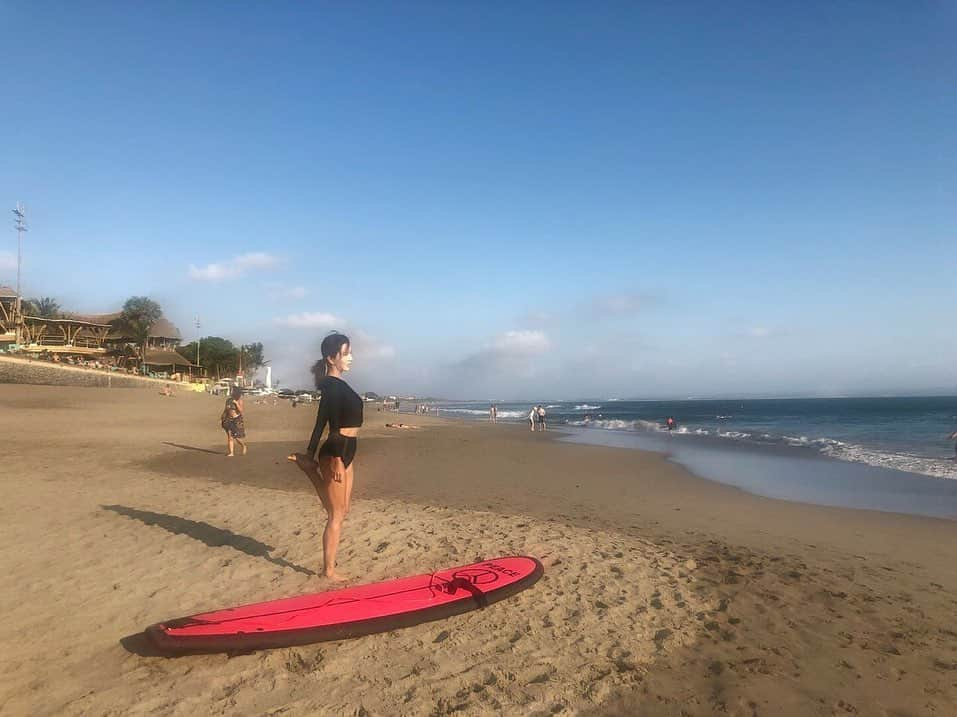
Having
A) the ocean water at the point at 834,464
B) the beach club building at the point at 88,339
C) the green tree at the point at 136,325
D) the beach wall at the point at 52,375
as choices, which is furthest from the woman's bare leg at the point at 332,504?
the green tree at the point at 136,325

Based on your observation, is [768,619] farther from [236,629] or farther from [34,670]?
[34,670]

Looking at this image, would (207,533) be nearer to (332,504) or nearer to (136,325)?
(332,504)

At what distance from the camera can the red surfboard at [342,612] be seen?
364 centimetres

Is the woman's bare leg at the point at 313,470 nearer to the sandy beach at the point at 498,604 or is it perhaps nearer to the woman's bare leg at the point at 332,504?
the woman's bare leg at the point at 332,504

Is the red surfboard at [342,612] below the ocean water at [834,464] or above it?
above

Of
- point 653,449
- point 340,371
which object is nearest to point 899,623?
point 340,371

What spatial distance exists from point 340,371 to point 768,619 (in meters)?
4.18

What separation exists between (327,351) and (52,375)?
3991 cm

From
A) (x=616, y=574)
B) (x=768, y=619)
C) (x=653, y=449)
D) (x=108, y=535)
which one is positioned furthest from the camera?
(x=653, y=449)

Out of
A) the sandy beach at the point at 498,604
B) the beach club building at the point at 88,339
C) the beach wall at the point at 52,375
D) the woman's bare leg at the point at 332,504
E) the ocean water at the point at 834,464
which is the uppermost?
the beach club building at the point at 88,339

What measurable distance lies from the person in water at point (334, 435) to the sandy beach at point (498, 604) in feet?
2.65

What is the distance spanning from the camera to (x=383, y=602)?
4262 mm

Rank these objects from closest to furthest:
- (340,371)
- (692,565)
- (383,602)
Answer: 1. (383,602)
2. (340,371)
3. (692,565)

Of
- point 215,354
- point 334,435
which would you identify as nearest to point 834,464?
point 334,435
